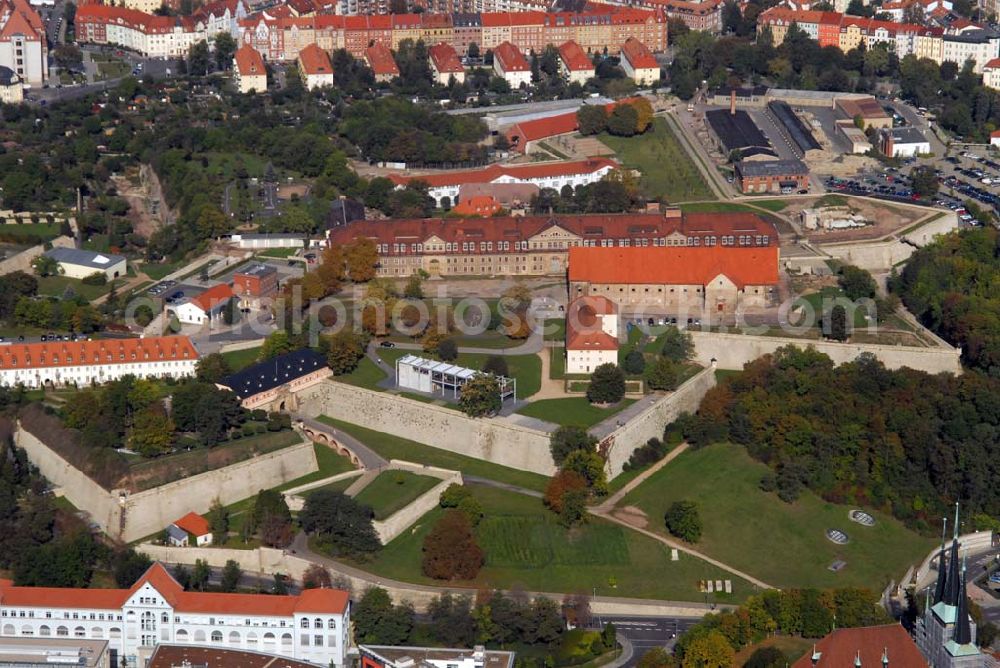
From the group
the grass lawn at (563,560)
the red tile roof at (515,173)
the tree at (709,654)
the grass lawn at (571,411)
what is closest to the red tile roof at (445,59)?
the red tile roof at (515,173)

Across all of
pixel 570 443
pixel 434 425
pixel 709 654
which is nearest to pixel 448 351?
pixel 434 425

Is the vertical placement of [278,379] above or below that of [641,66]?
below

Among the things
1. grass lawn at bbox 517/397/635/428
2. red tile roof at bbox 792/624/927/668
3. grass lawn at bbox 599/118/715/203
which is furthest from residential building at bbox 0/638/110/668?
grass lawn at bbox 599/118/715/203

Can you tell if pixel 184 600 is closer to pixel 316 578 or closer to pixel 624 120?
pixel 316 578

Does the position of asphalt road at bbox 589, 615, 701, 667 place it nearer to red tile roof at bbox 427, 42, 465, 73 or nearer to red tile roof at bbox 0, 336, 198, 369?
red tile roof at bbox 0, 336, 198, 369

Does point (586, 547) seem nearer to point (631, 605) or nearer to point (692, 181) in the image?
point (631, 605)

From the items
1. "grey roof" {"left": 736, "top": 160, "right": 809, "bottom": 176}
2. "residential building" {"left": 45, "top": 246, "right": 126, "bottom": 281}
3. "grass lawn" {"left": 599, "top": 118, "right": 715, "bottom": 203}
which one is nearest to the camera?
"residential building" {"left": 45, "top": 246, "right": 126, "bottom": 281}

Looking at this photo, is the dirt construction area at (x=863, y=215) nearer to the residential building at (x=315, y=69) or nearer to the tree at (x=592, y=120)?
the tree at (x=592, y=120)

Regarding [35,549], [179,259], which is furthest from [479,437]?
[179,259]
